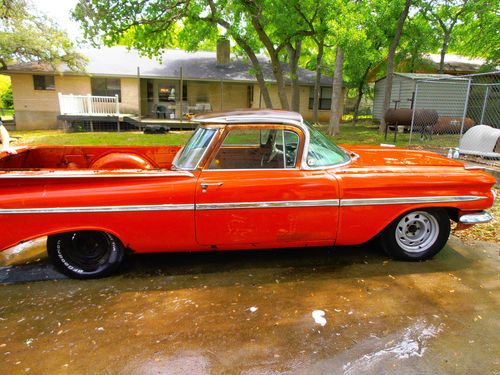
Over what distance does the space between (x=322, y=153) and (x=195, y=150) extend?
134 cm

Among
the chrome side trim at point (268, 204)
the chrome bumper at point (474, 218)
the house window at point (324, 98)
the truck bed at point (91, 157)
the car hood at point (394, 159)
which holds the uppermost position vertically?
the house window at point (324, 98)

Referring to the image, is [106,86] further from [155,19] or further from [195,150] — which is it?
[195,150]

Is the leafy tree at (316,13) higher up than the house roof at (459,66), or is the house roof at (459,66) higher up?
the leafy tree at (316,13)

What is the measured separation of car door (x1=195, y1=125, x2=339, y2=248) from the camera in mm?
3457

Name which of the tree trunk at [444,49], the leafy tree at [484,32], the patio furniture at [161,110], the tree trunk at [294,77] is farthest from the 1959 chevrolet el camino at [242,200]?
the tree trunk at [444,49]

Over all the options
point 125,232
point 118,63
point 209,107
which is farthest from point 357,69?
point 125,232

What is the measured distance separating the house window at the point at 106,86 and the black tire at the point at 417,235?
20751 millimetres

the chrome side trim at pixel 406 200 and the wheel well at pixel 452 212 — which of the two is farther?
the wheel well at pixel 452 212

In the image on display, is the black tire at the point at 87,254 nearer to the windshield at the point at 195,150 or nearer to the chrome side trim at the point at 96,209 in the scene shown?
the chrome side trim at the point at 96,209

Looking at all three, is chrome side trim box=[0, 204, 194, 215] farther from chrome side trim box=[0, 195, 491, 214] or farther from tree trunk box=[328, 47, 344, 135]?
tree trunk box=[328, 47, 344, 135]

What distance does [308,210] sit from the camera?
3.54 metres

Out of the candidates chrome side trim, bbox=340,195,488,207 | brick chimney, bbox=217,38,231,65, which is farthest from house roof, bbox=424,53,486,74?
chrome side trim, bbox=340,195,488,207

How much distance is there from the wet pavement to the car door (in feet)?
1.46

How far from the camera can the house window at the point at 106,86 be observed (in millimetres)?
21484
